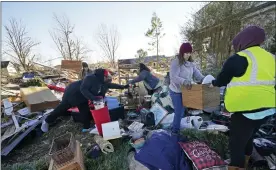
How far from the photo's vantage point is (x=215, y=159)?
2109 mm

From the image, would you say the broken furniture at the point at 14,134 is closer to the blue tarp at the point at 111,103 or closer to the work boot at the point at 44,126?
the work boot at the point at 44,126

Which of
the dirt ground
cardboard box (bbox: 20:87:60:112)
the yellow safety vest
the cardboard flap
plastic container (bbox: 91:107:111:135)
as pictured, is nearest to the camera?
the yellow safety vest

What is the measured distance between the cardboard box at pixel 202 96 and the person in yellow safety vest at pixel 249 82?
0.68 metres

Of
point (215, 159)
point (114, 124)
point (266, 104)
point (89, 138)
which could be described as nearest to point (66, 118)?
point (89, 138)

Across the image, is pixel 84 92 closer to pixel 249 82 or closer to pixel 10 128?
pixel 10 128

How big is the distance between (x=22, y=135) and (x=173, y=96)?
3.40 m

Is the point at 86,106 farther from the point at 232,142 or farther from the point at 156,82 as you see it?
the point at 232,142

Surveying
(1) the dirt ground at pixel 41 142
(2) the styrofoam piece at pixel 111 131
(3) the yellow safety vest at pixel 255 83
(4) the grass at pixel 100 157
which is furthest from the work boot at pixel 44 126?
(3) the yellow safety vest at pixel 255 83

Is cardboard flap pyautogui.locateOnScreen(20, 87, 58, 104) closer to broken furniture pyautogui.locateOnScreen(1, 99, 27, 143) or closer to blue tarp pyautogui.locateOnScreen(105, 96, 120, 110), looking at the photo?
broken furniture pyautogui.locateOnScreen(1, 99, 27, 143)

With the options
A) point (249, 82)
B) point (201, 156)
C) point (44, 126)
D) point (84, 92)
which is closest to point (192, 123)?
point (201, 156)

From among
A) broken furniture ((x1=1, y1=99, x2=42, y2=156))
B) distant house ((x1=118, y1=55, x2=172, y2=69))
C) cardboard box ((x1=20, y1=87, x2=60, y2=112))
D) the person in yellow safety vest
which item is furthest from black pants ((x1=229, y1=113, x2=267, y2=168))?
distant house ((x1=118, y1=55, x2=172, y2=69))

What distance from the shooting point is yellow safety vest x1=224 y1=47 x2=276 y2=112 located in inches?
58.8

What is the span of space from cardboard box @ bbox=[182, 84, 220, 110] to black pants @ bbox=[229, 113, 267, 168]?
26.8 inches

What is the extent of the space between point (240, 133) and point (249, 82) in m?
0.48
